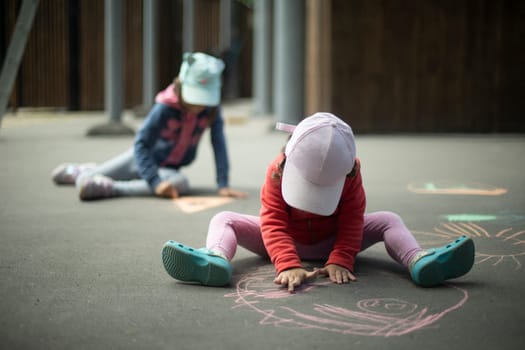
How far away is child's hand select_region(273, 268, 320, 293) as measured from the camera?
253 cm

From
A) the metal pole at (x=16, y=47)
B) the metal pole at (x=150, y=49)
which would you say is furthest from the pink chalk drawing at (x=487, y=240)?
the metal pole at (x=150, y=49)

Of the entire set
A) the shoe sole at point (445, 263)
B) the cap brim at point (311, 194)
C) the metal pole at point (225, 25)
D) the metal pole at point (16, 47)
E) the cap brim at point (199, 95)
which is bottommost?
the shoe sole at point (445, 263)

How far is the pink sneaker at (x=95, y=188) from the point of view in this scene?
180 inches

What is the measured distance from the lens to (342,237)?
2.73 metres

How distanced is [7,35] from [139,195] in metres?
9.86

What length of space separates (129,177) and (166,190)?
1.58 ft

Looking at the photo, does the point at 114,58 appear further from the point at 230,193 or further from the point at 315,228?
the point at 315,228

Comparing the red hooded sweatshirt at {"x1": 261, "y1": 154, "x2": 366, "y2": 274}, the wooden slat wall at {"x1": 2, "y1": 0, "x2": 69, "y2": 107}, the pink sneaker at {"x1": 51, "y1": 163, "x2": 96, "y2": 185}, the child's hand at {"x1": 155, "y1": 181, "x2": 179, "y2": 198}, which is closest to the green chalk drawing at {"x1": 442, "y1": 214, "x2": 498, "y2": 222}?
the red hooded sweatshirt at {"x1": 261, "y1": 154, "x2": 366, "y2": 274}

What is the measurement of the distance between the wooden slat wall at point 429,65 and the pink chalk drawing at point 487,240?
20.9 feet

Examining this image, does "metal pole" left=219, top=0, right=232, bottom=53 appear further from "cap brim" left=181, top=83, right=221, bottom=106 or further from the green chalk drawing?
the green chalk drawing

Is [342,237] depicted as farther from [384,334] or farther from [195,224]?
[195,224]

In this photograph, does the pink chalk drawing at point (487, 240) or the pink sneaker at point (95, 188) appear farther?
the pink sneaker at point (95, 188)

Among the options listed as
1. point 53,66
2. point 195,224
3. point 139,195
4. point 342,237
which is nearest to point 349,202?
point 342,237

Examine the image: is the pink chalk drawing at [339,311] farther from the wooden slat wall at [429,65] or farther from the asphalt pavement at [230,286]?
the wooden slat wall at [429,65]
